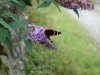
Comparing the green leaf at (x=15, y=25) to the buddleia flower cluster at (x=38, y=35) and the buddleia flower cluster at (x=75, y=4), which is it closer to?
the buddleia flower cluster at (x=38, y=35)

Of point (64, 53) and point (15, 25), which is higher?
point (15, 25)

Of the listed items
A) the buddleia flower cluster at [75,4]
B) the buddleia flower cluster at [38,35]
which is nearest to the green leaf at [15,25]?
the buddleia flower cluster at [38,35]

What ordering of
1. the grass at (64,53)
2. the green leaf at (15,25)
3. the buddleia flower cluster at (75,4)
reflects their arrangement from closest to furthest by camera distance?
the green leaf at (15,25), the buddleia flower cluster at (75,4), the grass at (64,53)

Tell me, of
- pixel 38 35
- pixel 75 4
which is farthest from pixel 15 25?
pixel 75 4

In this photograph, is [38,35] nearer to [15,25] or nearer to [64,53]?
[15,25]

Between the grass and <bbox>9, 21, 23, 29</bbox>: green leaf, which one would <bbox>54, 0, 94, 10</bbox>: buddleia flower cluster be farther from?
the grass

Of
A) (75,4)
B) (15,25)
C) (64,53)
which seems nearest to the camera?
(15,25)

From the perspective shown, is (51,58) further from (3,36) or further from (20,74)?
(3,36)

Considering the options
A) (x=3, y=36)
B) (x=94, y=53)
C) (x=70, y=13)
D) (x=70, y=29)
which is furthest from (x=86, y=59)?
(x=3, y=36)
